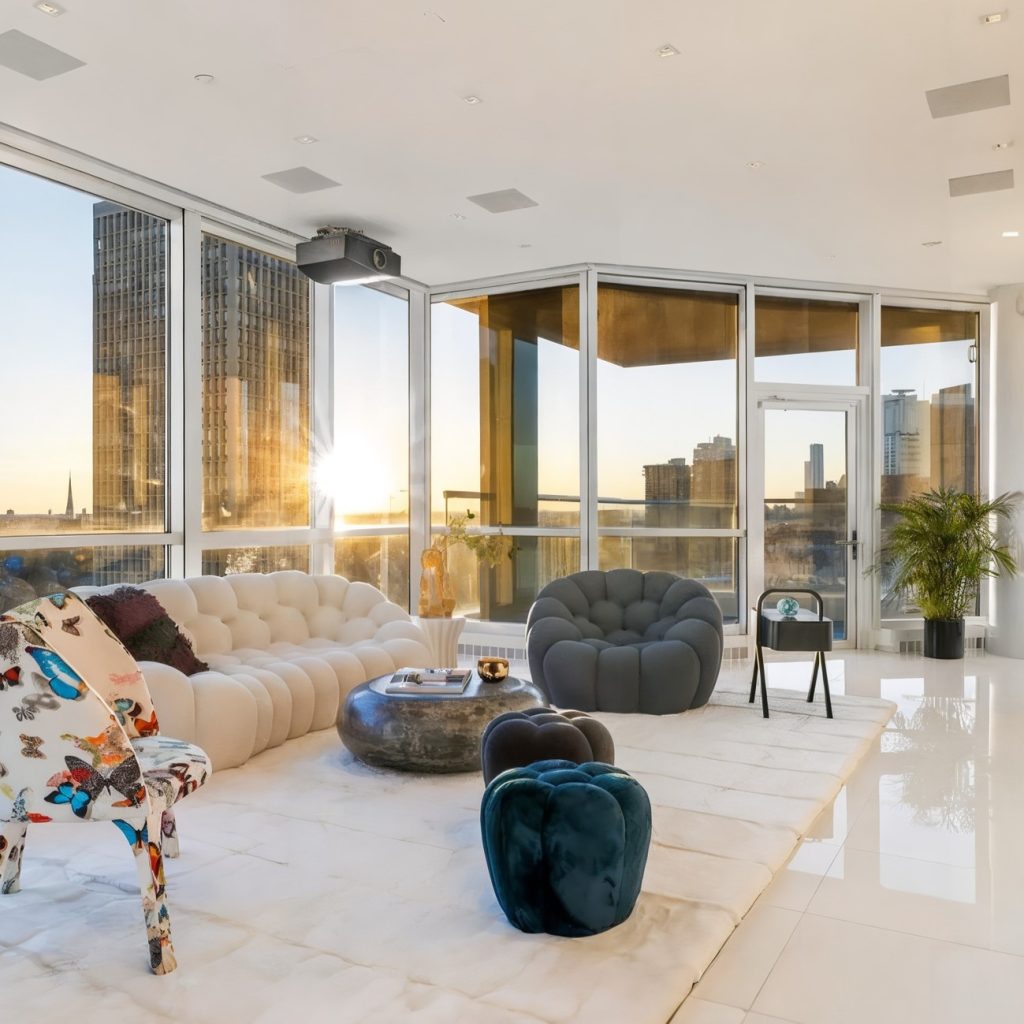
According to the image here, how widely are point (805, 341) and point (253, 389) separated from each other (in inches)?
185

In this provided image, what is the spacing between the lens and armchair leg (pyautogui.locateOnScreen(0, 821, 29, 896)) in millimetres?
2650

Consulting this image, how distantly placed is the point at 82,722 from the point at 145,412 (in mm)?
3517

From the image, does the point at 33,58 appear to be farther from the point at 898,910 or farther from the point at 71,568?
the point at 898,910

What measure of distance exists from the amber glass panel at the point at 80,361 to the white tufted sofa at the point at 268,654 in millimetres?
797

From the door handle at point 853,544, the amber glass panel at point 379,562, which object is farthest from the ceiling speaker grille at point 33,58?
the door handle at point 853,544

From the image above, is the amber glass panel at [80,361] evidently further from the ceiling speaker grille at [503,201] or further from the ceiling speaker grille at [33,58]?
the ceiling speaker grille at [503,201]

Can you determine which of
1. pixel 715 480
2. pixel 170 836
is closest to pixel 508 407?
pixel 715 480

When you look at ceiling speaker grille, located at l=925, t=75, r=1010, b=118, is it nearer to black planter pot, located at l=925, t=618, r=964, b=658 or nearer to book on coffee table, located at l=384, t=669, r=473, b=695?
book on coffee table, located at l=384, t=669, r=473, b=695

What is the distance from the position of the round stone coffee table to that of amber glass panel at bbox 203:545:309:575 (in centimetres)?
223

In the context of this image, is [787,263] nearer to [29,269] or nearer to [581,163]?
[581,163]

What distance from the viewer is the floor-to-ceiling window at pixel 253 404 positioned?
5.77 metres

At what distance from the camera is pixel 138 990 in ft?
7.04

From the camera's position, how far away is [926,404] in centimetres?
796

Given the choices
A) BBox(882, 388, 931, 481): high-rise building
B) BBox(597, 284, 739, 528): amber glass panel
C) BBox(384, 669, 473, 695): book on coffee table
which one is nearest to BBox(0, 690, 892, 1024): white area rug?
BBox(384, 669, 473, 695): book on coffee table
